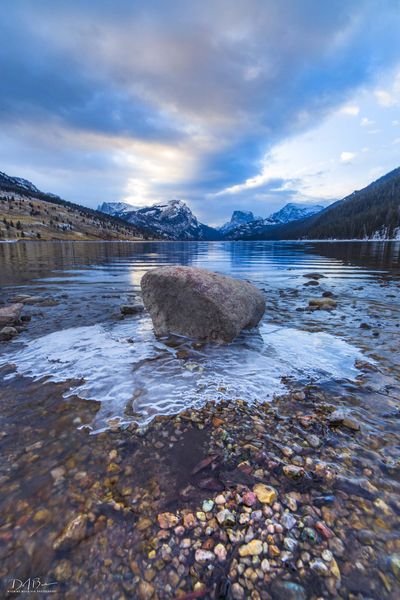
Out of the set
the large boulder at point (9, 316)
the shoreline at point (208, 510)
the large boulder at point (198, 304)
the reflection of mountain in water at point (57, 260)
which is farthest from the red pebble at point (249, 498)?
the reflection of mountain in water at point (57, 260)

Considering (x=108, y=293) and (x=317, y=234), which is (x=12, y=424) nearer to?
(x=108, y=293)

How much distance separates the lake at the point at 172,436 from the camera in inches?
108

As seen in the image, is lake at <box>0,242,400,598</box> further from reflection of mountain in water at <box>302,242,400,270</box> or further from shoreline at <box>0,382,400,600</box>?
reflection of mountain in water at <box>302,242,400,270</box>

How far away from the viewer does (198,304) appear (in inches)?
360

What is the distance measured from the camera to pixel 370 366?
22.9ft

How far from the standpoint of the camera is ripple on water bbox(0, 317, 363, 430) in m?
5.75

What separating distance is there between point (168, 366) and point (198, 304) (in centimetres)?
264

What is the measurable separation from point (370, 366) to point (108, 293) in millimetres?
14994

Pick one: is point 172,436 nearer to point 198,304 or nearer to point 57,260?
point 198,304

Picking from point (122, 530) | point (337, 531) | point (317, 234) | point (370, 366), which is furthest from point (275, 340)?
point (317, 234)

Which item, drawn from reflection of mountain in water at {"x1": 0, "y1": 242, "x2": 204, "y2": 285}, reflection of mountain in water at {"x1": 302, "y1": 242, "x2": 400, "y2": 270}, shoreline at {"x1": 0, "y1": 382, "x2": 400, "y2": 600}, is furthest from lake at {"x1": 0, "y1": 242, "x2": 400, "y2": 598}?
reflection of mountain in water at {"x1": 302, "y1": 242, "x2": 400, "y2": 270}

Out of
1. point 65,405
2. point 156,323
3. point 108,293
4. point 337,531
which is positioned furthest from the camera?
point 108,293
